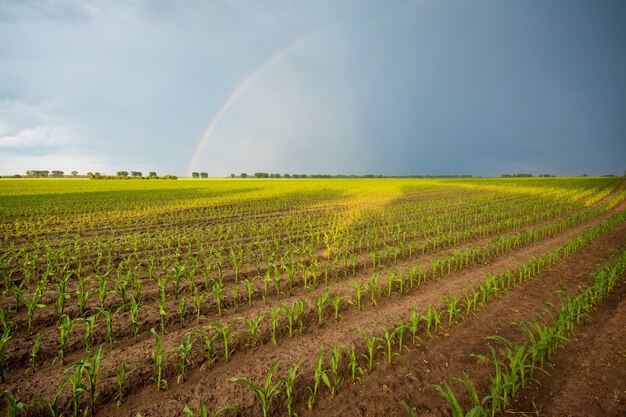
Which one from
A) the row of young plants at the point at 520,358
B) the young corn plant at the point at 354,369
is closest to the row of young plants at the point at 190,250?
the young corn plant at the point at 354,369

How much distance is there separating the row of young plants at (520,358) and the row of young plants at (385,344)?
0.62ft

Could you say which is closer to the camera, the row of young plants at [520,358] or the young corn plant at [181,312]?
the row of young plants at [520,358]

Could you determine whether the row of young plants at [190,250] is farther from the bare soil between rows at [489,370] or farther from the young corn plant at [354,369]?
the young corn plant at [354,369]

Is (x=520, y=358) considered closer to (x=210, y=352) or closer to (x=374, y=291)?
(x=374, y=291)

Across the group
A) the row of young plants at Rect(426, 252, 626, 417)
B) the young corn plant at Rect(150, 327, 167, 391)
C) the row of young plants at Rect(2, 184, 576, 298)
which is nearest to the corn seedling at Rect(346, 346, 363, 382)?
the row of young plants at Rect(426, 252, 626, 417)

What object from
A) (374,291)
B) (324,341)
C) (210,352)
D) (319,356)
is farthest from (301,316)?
(374,291)

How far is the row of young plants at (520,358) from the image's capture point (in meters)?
3.08

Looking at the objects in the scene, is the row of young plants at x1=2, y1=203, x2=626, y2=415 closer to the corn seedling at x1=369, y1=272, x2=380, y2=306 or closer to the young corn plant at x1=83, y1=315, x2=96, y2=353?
the young corn plant at x1=83, y1=315, x2=96, y2=353

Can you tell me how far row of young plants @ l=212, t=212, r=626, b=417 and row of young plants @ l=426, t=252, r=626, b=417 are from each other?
190 millimetres

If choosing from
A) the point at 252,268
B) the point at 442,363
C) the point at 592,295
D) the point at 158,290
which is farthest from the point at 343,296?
the point at 592,295

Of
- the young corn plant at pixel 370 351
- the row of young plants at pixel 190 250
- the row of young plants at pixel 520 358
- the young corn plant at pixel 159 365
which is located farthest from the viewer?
the row of young plants at pixel 190 250

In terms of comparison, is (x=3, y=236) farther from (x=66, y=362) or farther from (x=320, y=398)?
(x=320, y=398)

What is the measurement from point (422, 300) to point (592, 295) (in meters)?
3.58

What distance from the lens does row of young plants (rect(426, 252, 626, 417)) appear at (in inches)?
121
